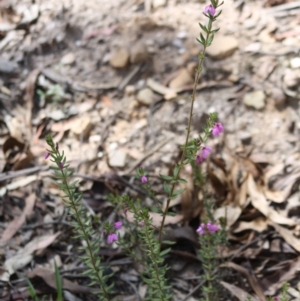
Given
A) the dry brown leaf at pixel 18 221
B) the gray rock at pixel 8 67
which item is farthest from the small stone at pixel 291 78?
the gray rock at pixel 8 67

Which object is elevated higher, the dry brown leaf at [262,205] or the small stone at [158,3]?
the small stone at [158,3]

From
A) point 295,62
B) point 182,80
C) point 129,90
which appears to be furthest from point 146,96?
point 295,62

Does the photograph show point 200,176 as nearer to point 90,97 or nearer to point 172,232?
point 172,232

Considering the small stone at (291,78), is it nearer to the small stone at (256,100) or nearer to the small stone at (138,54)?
the small stone at (256,100)

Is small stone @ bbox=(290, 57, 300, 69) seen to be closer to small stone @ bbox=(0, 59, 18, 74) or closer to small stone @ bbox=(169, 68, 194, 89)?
small stone @ bbox=(169, 68, 194, 89)

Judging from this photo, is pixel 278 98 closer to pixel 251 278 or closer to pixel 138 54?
pixel 138 54

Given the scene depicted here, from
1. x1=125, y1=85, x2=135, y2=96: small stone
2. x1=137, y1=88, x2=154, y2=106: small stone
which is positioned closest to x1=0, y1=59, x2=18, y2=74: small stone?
x1=125, y1=85, x2=135, y2=96: small stone
